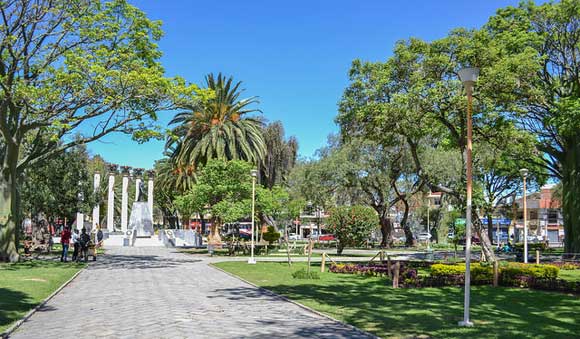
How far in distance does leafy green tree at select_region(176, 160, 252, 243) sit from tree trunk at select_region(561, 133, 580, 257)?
18.9m

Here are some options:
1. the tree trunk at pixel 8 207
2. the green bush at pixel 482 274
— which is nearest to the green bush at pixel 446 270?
the green bush at pixel 482 274

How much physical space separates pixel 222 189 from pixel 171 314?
23349 millimetres

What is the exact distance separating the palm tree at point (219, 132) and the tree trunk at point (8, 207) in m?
16.2

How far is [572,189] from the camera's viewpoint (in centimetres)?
3022

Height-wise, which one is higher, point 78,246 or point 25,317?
point 25,317

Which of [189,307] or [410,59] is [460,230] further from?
[189,307]

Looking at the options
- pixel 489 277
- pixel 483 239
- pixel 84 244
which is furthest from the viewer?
pixel 84 244

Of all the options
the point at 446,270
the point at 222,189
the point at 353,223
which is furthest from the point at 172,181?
the point at 446,270

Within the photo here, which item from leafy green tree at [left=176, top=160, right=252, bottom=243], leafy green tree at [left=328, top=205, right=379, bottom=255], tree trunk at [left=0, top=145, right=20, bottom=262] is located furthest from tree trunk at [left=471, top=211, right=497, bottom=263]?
tree trunk at [left=0, top=145, right=20, bottom=262]

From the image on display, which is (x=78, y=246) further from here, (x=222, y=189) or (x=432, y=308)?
(x=432, y=308)

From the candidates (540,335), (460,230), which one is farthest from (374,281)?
(460,230)

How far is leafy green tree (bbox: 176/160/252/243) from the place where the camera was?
33.8 meters

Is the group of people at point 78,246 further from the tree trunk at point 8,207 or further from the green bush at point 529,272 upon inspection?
the green bush at point 529,272

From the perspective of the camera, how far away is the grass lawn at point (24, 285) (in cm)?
1066
